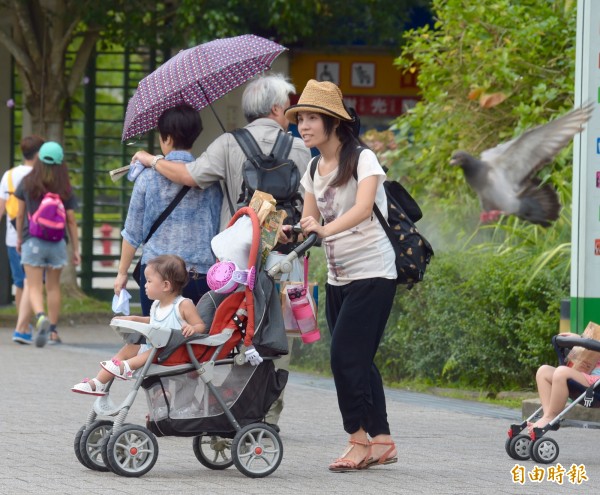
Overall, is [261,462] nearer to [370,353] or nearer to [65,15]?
[370,353]

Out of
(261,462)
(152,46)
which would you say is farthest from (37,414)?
Result: (152,46)

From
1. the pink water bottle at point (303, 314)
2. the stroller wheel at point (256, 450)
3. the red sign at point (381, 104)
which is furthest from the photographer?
the red sign at point (381, 104)

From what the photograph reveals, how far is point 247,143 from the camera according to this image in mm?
7688

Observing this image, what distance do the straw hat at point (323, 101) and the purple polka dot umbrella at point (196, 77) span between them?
1171 millimetres

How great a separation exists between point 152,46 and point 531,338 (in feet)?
23.6

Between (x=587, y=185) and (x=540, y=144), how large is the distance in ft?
3.11

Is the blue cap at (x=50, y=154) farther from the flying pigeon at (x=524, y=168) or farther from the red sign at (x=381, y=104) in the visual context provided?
the red sign at (x=381, y=104)

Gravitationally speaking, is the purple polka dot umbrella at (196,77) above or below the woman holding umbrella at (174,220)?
above

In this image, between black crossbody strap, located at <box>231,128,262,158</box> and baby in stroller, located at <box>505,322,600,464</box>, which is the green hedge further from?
black crossbody strap, located at <box>231,128,262,158</box>

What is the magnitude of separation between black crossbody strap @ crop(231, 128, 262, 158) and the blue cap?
17.5 feet

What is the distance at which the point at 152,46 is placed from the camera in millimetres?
15641

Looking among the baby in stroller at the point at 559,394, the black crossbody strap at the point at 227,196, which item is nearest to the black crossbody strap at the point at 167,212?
the black crossbody strap at the point at 227,196

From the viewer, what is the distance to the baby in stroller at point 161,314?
6647 mm

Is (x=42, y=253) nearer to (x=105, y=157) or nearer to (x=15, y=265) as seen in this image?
(x=15, y=265)
